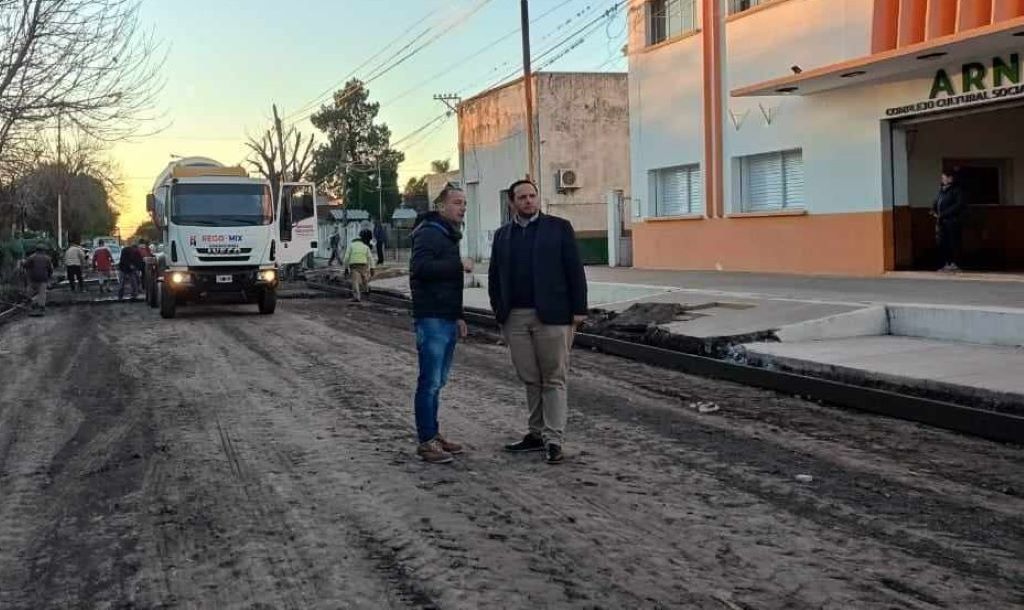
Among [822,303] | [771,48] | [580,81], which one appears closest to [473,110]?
[580,81]

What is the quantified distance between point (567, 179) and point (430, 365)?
93.7ft

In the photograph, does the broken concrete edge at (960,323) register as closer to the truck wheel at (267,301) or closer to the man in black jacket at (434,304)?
the man in black jacket at (434,304)

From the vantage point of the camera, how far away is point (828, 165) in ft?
62.4

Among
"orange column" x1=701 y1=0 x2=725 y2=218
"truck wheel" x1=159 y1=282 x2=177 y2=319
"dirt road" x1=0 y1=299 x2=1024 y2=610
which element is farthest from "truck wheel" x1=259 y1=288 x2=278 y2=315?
"dirt road" x1=0 y1=299 x2=1024 y2=610

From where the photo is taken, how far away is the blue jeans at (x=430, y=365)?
6.98 m

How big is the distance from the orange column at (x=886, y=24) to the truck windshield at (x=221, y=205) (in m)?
12.0

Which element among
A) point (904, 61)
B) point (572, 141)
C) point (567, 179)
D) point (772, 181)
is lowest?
point (772, 181)

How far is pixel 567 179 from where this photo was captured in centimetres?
3503

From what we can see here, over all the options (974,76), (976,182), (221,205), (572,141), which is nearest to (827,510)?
(974,76)

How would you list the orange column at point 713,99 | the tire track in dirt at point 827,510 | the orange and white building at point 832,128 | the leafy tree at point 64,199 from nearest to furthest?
the tire track in dirt at point 827,510 < the orange and white building at point 832,128 < the orange column at point 713,99 < the leafy tree at point 64,199

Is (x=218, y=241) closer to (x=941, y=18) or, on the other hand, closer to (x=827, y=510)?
(x=941, y=18)

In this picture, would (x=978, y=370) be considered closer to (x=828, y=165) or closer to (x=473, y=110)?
(x=828, y=165)

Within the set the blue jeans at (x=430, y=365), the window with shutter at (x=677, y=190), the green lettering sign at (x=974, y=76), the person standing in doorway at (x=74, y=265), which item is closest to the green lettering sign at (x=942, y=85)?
the green lettering sign at (x=974, y=76)

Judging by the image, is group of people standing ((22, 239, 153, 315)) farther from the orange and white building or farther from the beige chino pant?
the beige chino pant
